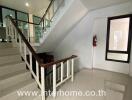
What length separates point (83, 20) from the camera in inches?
178

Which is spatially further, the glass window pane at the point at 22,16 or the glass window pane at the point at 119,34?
the glass window pane at the point at 22,16

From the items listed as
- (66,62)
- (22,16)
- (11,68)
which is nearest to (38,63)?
(11,68)

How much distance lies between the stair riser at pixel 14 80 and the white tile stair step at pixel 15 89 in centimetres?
10

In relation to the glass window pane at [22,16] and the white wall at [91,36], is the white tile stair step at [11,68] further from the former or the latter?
the glass window pane at [22,16]

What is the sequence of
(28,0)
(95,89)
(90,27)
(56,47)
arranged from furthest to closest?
(56,47) → (28,0) → (90,27) → (95,89)

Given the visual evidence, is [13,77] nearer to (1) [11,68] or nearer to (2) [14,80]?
(2) [14,80]

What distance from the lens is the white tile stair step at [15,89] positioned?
1.77m

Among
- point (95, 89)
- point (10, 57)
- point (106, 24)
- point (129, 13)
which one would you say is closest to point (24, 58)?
point (10, 57)

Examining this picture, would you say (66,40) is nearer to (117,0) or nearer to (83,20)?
(83,20)

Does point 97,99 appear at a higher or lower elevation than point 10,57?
lower

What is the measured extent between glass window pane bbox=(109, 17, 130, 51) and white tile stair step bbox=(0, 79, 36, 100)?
329cm

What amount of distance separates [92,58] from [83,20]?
1814 mm

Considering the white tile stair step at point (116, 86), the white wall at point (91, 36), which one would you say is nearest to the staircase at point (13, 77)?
the white tile stair step at point (116, 86)

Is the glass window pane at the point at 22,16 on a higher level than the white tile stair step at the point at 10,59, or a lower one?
higher
